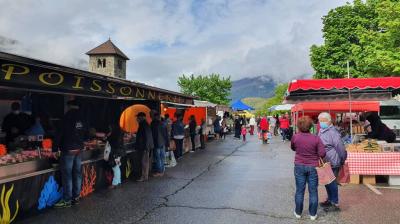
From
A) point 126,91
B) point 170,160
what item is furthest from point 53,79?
point 170,160

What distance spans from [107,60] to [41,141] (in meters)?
73.6

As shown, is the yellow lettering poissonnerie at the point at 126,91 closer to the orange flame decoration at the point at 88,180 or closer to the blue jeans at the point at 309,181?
the orange flame decoration at the point at 88,180

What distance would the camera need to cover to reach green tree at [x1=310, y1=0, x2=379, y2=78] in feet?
130

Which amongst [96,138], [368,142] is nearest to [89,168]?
[96,138]

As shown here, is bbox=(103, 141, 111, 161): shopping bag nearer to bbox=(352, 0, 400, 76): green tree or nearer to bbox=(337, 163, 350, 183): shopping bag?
bbox=(337, 163, 350, 183): shopping bag

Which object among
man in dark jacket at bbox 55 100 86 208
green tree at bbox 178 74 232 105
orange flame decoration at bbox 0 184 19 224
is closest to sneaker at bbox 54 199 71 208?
man in dark jacket at bbox 55 100 86 208

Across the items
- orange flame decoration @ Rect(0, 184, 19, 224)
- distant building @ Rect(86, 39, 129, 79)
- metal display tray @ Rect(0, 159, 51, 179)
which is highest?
distant building @ Rect(86, 39, 129, 79)

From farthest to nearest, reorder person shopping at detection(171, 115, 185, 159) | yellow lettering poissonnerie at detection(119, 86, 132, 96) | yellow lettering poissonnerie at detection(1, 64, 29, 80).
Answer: person shopping at detection(171, 115, 185, 159), yellow lettering poissonnerie at detection(119, 86, 132, 96), yellow lettering poissonnerie at detection(1, 64, 29, 80)

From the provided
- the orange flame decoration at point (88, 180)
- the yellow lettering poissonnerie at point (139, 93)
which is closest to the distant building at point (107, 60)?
the yellow lettering poissonnerie at point (139, 93)

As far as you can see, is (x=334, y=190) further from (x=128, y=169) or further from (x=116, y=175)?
(x=128, y=169)

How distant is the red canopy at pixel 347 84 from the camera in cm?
921

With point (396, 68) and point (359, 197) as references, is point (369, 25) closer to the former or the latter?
point (396, 68)

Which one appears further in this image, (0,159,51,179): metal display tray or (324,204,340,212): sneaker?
(324,204,340,212): sneaker

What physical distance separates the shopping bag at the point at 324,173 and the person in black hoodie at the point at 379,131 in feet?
16.3
